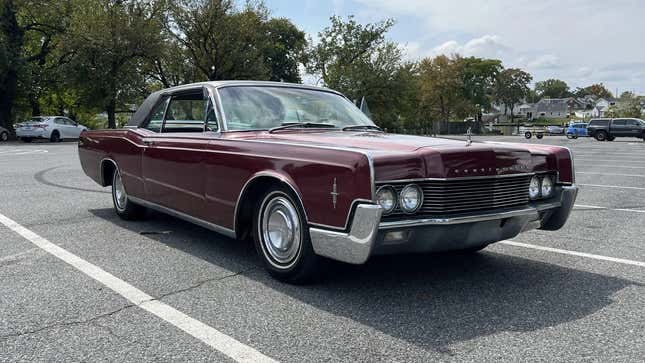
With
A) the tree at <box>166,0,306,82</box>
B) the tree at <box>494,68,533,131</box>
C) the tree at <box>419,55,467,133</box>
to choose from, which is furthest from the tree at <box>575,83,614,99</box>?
the tree at <box>166,0,306,82</box>

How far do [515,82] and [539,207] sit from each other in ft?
383

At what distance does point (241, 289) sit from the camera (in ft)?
12.6

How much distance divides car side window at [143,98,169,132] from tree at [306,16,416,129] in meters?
34.3

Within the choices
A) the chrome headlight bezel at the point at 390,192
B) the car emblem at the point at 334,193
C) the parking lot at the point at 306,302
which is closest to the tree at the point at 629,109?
the parking lot at the point at 306,302

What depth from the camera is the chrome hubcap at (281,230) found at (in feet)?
12.5

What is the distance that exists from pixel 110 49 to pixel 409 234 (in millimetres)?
30724

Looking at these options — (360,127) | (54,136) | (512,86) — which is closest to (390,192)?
(360,127)

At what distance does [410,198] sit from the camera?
340 centimetres

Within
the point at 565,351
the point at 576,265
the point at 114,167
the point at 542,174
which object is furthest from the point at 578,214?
the point at 114,167

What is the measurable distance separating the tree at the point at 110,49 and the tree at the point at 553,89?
152434 mm

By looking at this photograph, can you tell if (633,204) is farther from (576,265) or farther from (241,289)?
(241,289)

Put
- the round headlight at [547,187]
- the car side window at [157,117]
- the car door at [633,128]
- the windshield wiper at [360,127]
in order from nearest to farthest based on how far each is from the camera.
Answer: the round headlight at [547,187] < the windshield wiper at [360,127] < the car side window at [157,117] < the car door at [633,128]

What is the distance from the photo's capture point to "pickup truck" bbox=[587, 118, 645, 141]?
4094 cm

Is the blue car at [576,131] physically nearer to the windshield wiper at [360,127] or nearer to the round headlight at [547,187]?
the windshield wiper at [360,127]
